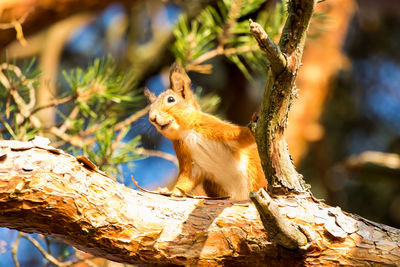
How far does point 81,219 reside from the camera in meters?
0.89

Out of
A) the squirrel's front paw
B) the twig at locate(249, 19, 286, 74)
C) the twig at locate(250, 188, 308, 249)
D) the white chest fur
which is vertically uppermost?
the white chest fur

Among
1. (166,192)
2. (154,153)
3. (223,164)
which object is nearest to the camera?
(166,192)

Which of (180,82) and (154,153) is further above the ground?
(180,82)

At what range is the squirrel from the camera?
4.57 feet

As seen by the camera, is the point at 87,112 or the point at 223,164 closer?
the point at 223,164

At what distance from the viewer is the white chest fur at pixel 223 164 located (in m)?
1.39

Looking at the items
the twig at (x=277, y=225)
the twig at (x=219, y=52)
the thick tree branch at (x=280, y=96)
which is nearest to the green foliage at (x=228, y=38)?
the twig at (x=219, y=52)

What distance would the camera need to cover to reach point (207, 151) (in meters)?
1.42

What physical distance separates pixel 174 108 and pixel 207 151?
164 millimetres

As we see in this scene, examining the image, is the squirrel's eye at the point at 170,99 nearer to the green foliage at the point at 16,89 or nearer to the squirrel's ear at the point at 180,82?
the squirrel's ear at the point at 180,82

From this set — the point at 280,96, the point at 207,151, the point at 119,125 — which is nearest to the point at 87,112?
the point at 119,125

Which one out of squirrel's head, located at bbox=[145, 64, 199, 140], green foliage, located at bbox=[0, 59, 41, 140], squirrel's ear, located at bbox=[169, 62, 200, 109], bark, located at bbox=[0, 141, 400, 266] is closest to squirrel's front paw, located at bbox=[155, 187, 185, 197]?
bark, located at bbox=[0, 141, 400, 266]

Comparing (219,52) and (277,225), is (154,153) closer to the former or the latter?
(219,52)

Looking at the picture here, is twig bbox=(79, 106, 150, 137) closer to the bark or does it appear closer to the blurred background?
the blurred background
